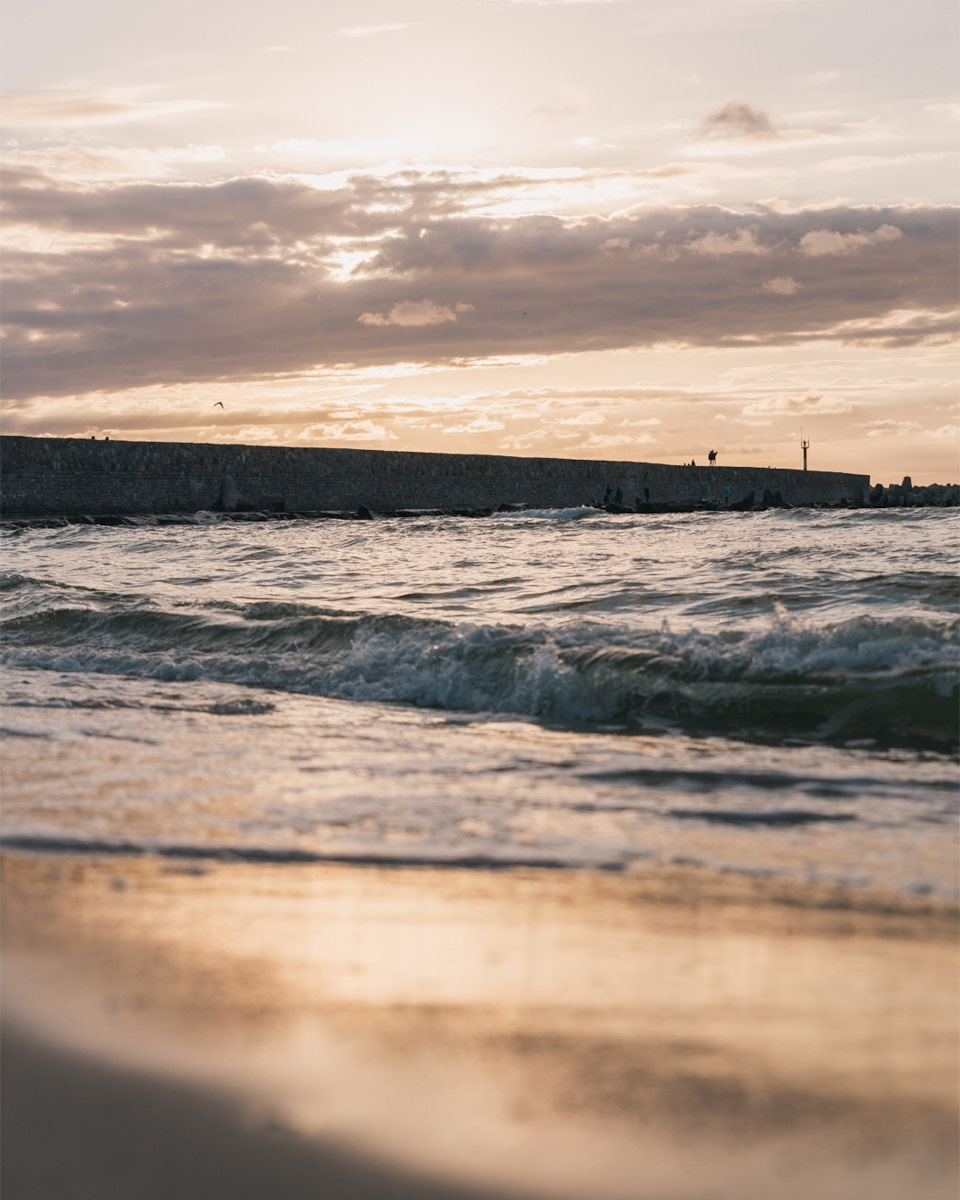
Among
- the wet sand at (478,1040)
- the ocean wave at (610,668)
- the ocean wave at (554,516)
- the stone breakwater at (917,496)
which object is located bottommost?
the wet sand at (478,1040)

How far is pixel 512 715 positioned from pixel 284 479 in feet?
95.6

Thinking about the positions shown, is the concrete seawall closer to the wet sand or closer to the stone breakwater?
the stone breakwater

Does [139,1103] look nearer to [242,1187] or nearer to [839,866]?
[242,1187]

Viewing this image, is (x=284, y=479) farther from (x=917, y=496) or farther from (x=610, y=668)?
(x=610, y=668)

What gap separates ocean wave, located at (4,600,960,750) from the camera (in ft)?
15.1

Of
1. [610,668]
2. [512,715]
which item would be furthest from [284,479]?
[512,715]

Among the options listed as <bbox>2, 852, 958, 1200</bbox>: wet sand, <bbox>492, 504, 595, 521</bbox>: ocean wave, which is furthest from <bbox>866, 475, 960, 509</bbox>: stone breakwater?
<bbox>2, 852, 958, 1200</bbox>: wet sand

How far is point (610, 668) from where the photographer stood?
5.30m

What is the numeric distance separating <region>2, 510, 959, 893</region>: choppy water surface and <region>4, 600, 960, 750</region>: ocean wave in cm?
2

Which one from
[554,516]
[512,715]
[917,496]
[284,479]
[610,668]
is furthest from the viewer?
[917,496]

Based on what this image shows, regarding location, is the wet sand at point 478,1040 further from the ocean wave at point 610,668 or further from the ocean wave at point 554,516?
the ocean wave at point 554,516

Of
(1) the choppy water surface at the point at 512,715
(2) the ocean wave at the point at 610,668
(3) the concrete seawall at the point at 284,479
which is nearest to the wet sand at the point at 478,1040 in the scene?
(1) the choppy water surface at the point at 512,715

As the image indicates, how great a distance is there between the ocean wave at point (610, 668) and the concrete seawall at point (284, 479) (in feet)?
72.8

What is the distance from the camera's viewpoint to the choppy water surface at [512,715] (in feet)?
9.69
